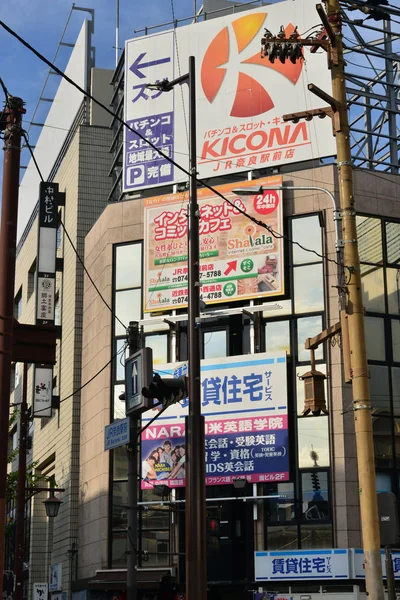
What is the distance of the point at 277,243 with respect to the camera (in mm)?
32781

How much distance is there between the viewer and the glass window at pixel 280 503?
30719mm

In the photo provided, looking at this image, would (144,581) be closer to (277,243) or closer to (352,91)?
(277,243)

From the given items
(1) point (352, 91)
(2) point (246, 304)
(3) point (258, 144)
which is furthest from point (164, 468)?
(1) point (352, 91)

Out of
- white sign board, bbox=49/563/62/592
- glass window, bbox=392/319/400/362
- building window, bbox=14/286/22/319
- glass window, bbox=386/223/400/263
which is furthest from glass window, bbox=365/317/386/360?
building window, bbox=14/286/22/319

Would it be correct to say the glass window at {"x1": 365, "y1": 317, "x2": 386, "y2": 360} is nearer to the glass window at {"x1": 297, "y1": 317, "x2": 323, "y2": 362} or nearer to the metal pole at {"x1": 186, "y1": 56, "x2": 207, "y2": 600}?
the glass window at {"x1": 297, "y1": 317, "x2": 323, "y2": 362}

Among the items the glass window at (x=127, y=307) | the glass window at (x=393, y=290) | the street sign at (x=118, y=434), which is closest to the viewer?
the street sign at (x=118, y=434)

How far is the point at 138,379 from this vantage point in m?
18.7

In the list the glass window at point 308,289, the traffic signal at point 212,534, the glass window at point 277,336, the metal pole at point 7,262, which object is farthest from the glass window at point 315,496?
the metal pole at point 7,262

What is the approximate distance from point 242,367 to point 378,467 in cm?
536

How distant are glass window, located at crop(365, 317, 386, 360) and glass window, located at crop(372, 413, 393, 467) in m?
1.98

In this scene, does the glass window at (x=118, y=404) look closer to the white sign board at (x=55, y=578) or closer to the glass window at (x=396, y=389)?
the white sign board at (x=55, y=578)

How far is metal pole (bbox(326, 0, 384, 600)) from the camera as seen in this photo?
14.5 metres

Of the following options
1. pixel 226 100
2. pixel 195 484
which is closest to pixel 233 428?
pixel 226 100

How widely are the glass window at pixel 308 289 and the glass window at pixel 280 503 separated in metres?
5.80
